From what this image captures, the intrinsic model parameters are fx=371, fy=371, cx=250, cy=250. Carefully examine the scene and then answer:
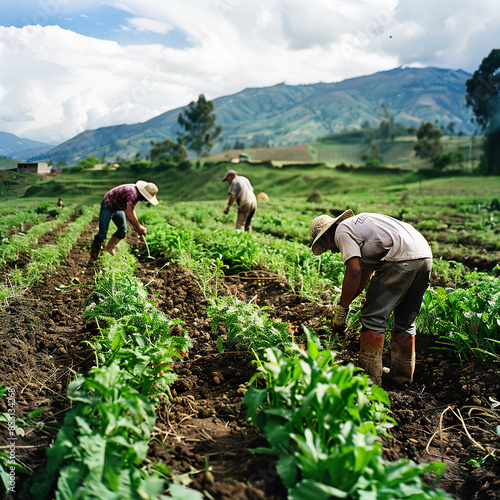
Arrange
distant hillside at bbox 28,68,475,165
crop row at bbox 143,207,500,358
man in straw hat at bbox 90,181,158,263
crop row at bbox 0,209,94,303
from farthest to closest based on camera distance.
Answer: distant hillside at bbox 28,68,475,165, man in straw hat at bbox 90,181,158,263, crop row at bbox 0,209,94,303, crop row at bbox 143,207,500,358

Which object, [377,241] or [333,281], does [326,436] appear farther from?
[333,281]

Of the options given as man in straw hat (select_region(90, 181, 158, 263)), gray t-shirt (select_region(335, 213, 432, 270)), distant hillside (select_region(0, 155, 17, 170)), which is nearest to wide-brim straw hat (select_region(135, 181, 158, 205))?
man in straw hat (select_region(90, 181, 158, 263))

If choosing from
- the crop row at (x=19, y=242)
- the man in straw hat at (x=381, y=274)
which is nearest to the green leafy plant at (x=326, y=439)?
the man in straw hat at (x=381, y=274)

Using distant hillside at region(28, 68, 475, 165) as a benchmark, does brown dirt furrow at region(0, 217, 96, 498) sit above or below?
below

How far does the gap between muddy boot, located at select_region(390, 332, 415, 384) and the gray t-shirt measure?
0.70 m

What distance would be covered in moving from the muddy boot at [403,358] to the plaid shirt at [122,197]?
4.53m

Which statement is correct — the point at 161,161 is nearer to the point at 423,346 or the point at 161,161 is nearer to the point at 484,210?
the point at 484,210

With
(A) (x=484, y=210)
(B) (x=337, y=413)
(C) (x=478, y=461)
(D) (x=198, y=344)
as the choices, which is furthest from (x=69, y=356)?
(A) (x=484, y=210)

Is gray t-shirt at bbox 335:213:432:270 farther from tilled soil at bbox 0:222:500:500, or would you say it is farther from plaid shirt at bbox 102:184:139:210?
plaid shirt at bbox 102:184:139:210

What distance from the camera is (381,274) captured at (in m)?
3.08

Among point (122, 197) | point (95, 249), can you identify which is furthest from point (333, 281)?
point (95, 249)

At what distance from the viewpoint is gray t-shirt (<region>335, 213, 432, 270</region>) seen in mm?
2980

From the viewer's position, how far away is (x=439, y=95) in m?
68.1

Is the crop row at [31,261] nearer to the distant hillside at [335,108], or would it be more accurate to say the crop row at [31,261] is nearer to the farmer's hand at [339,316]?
the farmer's hand at [339,316]
